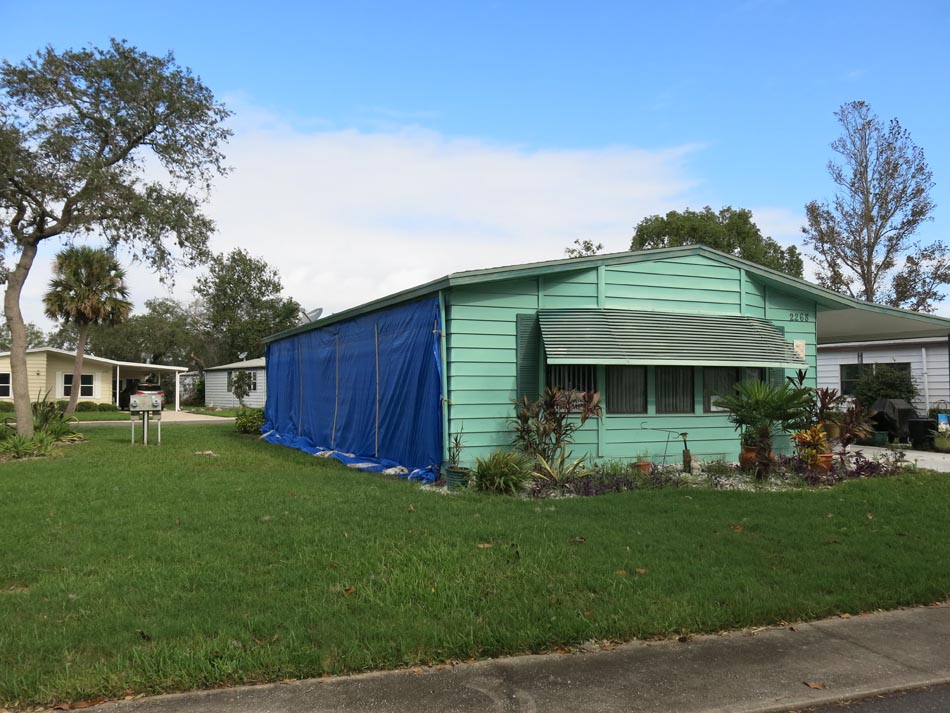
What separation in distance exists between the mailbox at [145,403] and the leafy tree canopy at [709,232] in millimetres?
25896

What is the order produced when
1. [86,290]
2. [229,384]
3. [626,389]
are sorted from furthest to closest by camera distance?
[229,384]
[86,290]
[626,389]

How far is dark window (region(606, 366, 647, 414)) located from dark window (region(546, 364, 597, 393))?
330 mm

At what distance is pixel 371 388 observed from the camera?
1288cm

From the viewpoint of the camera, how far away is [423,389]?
10672 mm

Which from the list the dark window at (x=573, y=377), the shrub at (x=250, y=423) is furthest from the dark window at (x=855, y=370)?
the shrub at (x=250, y=423)

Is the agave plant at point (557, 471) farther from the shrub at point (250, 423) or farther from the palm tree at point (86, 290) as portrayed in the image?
the palm tree at point (86, 290)

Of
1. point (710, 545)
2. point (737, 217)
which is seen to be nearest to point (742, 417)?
point (710, 545)

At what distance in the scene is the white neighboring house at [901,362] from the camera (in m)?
18.6

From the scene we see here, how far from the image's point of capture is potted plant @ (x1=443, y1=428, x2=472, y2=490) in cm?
962

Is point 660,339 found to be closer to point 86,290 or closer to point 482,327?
point 482,327

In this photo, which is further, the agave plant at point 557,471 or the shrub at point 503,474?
the agave plant at point 557,471

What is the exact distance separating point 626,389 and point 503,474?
3084 millimetres

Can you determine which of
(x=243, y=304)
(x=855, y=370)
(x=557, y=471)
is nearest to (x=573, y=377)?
(x=557, y=471)

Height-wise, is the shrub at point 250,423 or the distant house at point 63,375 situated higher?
the distant house at point 63,375
